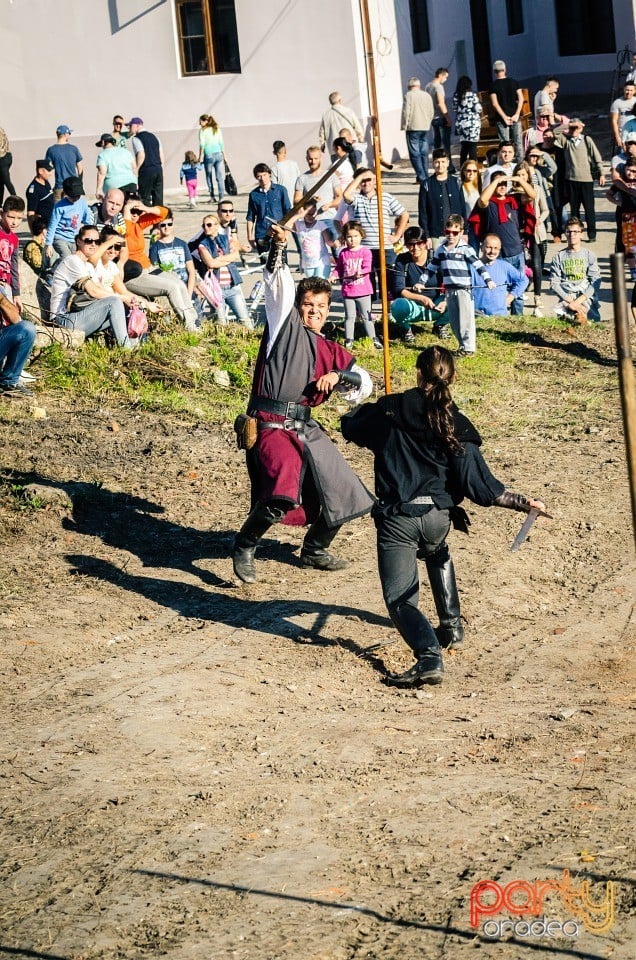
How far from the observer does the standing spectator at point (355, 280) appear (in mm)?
13227

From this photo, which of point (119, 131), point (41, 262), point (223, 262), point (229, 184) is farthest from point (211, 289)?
point (229, 184)

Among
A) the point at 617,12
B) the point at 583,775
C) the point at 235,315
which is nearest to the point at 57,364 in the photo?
the point at 235,315

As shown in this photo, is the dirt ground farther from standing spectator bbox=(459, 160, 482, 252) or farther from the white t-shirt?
standing spectator bbox=(459, 160, 482, 252)

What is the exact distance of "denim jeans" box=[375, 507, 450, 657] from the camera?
6453mm

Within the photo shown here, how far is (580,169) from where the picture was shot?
56.6 ft

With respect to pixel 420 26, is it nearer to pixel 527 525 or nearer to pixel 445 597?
pixel 445 597

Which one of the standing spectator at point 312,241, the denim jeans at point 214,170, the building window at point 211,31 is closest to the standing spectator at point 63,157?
the denim jeans at point 214,170

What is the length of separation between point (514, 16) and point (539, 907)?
94.4ft

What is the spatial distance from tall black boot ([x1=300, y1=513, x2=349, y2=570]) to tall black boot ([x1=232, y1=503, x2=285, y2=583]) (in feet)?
1.50

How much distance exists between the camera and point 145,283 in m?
12.9

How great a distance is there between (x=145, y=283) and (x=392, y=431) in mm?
7151

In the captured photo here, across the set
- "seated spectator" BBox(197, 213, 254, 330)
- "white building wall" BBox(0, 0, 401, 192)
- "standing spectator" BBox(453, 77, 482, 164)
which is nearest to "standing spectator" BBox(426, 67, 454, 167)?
"standing spectator" BBox(453, 77, 482, 164)

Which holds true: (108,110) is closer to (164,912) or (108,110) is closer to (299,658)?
(299,658)

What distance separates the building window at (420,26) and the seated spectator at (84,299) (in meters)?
14.8
